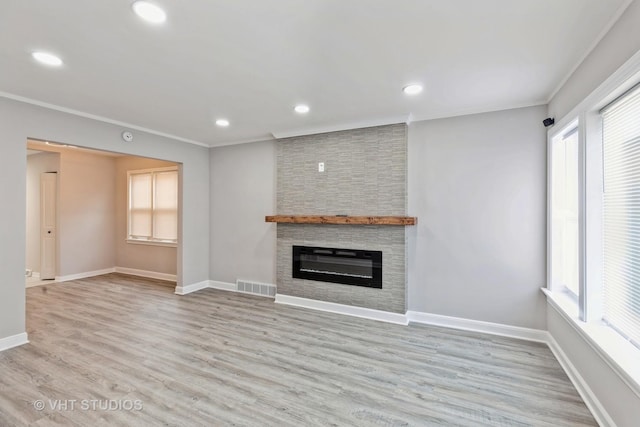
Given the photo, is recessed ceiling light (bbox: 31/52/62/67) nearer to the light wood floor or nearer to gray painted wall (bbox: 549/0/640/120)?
the light wood floor

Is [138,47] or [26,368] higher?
[138,47]

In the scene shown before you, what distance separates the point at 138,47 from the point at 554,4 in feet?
9.02

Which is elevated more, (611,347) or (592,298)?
(592,298)

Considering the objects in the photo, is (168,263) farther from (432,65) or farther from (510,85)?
(510,85)

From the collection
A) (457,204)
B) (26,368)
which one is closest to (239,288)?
(26,368)

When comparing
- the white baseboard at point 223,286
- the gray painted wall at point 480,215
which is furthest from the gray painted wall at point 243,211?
the gray painted wall at point 480,215

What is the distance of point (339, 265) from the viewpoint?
4.21m

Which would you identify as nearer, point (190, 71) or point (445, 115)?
point (190, 71)

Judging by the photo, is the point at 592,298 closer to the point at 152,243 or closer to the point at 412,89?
the point at 412,89

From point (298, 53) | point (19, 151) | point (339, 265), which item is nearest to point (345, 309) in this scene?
point (339, 265)

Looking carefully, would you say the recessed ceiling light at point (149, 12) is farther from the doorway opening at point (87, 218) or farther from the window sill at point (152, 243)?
the window sill at point (152, 243)

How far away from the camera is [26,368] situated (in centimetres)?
263
